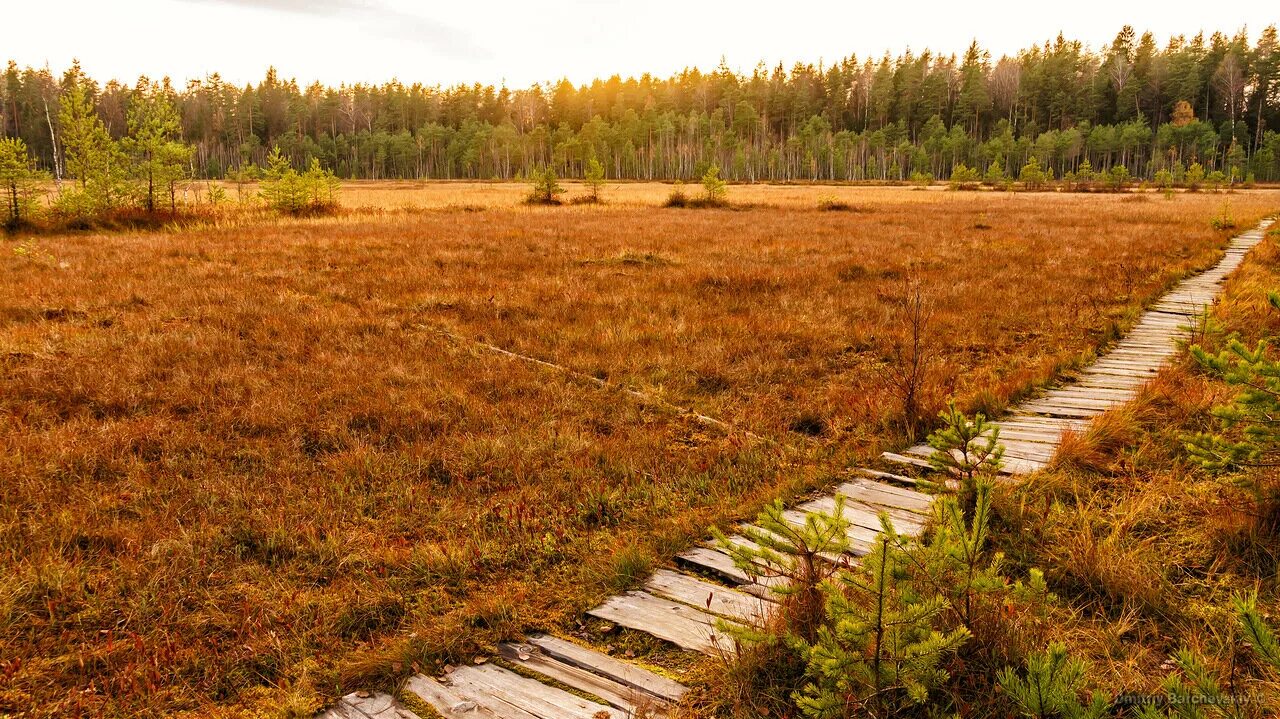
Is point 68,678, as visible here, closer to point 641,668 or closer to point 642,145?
point 641,668

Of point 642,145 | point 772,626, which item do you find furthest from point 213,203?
point 642,145

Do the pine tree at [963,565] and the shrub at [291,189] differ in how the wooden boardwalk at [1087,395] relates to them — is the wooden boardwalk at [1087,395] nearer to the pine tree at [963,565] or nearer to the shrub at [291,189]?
the pine tree at [963,565]

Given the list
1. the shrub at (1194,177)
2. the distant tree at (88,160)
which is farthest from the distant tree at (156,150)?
the shrub at (1194,177)

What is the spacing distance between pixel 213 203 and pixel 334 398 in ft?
88.3

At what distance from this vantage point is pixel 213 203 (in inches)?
1083

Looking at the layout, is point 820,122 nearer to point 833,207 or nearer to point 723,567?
point 833,207

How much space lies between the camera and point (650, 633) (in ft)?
10.2

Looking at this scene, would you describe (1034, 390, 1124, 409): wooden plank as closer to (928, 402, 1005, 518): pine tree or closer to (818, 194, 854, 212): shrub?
(928, 402, 1005, 518): pine tree

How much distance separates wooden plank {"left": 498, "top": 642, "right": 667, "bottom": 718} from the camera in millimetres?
2592

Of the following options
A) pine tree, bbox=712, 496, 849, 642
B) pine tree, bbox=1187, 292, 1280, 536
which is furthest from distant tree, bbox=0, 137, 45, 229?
pine tree, bbox=1187, 292, 1280, 536

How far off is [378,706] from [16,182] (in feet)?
87.6

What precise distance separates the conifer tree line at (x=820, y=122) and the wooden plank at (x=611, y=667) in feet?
274

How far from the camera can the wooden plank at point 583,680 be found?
8.50 ft

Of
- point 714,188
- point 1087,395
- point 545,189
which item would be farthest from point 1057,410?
point 545,189
